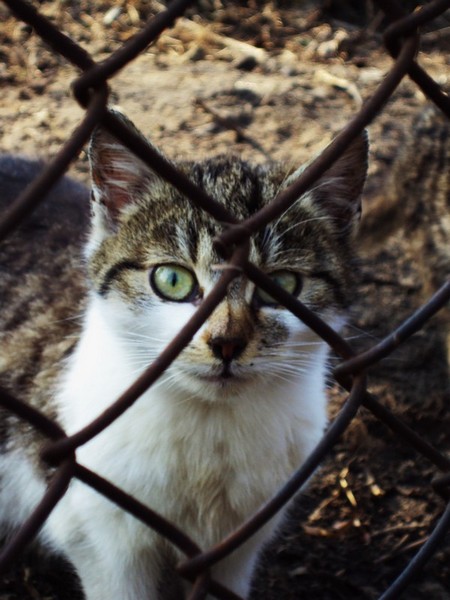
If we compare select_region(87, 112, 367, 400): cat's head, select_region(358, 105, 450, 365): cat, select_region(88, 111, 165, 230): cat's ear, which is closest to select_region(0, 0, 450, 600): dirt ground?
select_region(358, 105, 450, 365): cat

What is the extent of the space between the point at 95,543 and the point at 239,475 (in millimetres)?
405

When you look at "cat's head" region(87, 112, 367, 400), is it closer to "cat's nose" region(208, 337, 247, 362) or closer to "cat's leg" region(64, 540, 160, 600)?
"cat's nose" region(208, 337, 247, 362)

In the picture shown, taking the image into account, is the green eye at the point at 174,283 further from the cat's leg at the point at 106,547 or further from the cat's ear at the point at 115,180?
the cat's leg at the point at 106,547

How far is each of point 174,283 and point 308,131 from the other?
9.37ft

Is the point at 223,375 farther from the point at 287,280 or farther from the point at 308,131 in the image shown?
the point at 308,131

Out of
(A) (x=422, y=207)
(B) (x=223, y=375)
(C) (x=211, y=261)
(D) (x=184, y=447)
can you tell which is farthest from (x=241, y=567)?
(A) (x=422, y=207)

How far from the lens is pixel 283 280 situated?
1.78m

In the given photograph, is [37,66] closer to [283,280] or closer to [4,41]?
[4,41]

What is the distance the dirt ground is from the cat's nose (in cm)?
58

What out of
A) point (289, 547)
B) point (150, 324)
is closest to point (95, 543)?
point (150, 324)

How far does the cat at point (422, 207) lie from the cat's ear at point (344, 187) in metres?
1.75

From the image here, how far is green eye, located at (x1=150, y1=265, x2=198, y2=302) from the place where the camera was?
1696 mm

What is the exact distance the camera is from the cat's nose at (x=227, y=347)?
1499mm

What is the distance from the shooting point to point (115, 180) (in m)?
1.83
